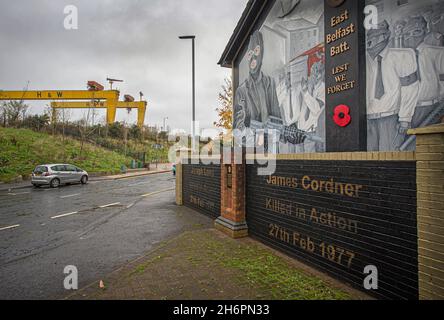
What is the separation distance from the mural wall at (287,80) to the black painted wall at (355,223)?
224cm

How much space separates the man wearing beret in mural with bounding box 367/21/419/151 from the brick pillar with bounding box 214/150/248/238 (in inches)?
120

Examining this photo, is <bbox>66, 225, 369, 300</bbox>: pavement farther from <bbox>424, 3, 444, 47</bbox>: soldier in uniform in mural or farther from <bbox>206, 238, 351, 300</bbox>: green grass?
<bbox>424, 3, 444, 47</bbox>: soldier in uniform in mural

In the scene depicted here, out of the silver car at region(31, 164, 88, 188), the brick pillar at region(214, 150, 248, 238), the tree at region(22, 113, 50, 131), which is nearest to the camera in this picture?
the brick pillar at region(214, 150, 248, 238)

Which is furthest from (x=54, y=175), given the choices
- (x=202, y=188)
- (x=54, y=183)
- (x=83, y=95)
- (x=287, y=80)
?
(x=287, y=80)

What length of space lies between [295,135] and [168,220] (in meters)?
4.82

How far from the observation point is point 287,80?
8.08 metres

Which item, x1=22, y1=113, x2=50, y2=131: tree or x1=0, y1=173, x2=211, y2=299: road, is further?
x1=22, y1=113, x2=50, y2=131: tree

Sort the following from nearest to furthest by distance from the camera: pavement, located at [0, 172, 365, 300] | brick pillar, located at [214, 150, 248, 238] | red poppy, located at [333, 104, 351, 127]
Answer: pavement, located at [0, 172, 365, 300], red poppy, located at [333, 104, 351, 127], brick pillar, located at [214, 150, 248, 238]

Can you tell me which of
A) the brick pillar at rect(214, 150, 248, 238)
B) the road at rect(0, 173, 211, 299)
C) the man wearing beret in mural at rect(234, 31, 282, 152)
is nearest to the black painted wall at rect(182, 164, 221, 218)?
the road at rect(0, 173, 211, 299)

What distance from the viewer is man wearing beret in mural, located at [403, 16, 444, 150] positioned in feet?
15.7

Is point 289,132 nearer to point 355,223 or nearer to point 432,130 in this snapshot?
point 355,223

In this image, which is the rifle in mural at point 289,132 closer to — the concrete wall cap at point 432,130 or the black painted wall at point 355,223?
the black painted wall at point 355,223

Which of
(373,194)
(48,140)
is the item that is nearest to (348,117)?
(373,194)

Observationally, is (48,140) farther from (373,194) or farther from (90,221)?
(373,194)
